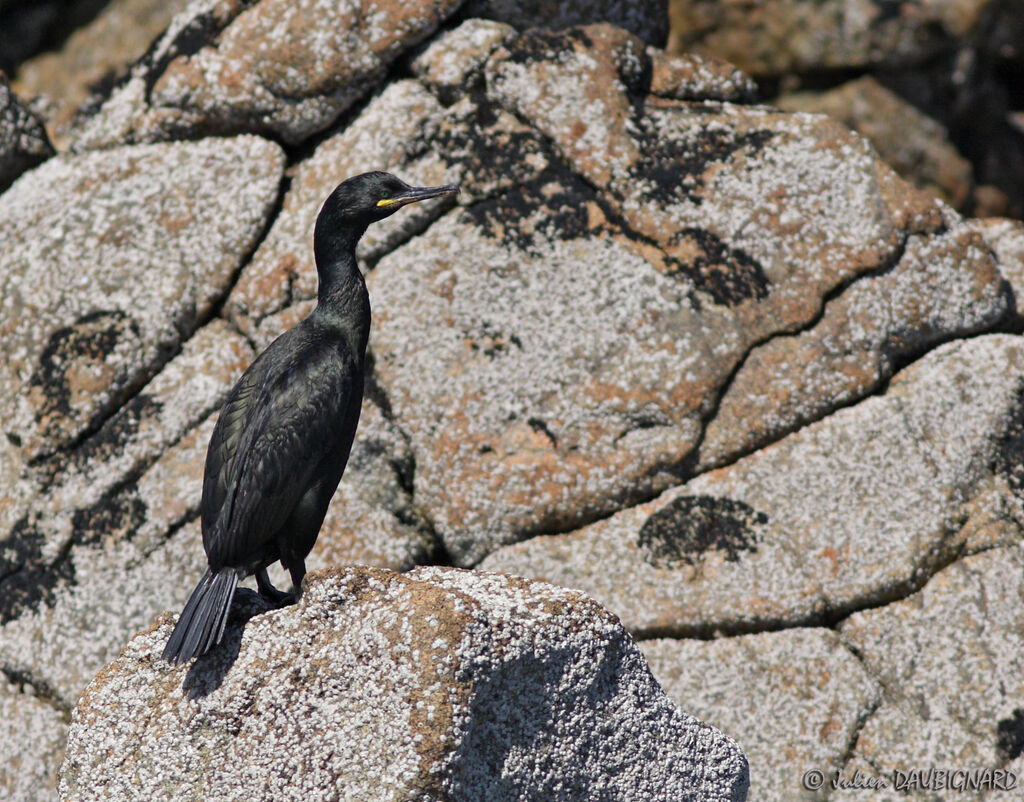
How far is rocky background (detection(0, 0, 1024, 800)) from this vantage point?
18.6 feet

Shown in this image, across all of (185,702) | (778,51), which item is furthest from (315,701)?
(778,51)

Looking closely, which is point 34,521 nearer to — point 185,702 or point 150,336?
point 150,336

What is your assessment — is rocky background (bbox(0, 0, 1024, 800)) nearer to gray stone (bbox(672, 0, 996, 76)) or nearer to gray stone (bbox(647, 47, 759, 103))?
gray stone (bbox(647, 47, 759, 103))

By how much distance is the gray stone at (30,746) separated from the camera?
19.0 ft

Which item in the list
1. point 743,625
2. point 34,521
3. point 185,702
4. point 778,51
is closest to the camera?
point 185,702

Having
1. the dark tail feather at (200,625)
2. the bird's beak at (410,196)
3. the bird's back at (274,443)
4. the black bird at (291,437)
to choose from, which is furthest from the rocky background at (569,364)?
the dark tail feather at (200,625)

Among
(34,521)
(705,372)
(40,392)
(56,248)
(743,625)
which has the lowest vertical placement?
(743,625)

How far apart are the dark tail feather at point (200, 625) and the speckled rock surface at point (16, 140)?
464 centimetres

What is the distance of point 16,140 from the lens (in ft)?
24.2

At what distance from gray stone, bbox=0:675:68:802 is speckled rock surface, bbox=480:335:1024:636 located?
8.26 feet

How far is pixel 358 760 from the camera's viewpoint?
3.78 metres

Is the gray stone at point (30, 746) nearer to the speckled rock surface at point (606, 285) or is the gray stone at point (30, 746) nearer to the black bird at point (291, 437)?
the black bird at point (291, 437)

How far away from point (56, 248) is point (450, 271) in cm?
252

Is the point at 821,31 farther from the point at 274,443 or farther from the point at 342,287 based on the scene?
the point at 274,443
